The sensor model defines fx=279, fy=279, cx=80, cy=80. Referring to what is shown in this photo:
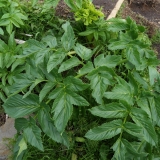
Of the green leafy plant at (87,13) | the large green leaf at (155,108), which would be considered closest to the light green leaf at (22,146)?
the large green leaf at (155,108)

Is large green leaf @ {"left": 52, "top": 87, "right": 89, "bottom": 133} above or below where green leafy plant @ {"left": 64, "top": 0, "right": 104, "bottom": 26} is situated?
below

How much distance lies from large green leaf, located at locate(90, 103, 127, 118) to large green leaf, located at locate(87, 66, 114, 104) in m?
0.08

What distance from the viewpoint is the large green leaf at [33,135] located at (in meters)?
1.97

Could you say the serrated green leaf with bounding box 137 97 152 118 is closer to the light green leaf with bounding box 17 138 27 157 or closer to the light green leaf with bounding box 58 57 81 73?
the light green leaf with bounding box 58 57 81 73

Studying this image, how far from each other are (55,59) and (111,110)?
59 centimetres

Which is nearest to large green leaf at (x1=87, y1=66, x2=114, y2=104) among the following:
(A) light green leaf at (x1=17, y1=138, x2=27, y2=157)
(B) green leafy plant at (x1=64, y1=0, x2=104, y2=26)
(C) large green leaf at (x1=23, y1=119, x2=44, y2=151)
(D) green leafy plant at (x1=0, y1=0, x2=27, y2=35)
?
(C) large green leaf at (x1=23, y1=119, x2=44, y2=151)

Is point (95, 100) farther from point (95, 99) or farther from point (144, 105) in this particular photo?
point (144, 105)

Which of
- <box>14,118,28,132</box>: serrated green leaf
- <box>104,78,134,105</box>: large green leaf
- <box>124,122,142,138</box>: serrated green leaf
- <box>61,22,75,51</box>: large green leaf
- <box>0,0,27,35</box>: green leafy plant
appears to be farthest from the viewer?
<box>0,0,27,35</box>: green leafy plant

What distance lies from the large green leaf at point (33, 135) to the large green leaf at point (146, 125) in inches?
27.1

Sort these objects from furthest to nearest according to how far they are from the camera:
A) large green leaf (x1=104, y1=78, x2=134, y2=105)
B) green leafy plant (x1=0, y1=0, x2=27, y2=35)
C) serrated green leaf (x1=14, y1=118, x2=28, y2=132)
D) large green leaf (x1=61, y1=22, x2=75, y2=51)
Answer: green leafy plant (x1=0, y1=0, x2=27, y2=35)
large green leaf (x1=61, y1=22, x2=75, y2=51)
serrated green leaf (x1=14, y1=118, x2=28, y2=132)
large green leaf (x1=104, y1=78, x2=134, y2=105)

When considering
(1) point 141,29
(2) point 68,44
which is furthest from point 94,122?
(1) point 141,29

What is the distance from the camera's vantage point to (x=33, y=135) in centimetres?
201

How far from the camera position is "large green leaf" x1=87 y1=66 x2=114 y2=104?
1995 millimetres

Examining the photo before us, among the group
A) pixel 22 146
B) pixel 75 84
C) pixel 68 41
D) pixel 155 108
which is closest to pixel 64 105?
pixel 75 84
